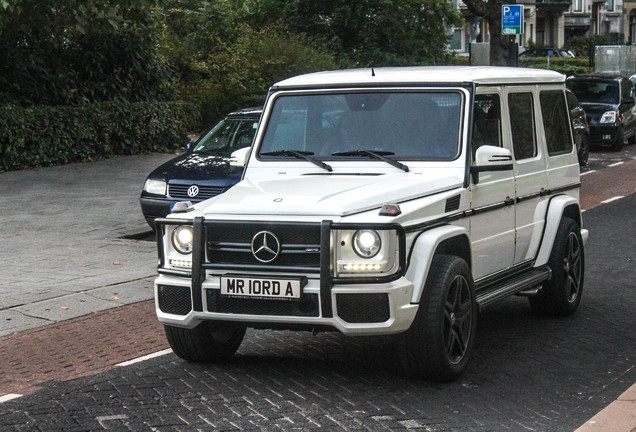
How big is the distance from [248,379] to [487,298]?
1664 millimetres

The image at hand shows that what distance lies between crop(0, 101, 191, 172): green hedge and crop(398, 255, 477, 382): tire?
15.5m

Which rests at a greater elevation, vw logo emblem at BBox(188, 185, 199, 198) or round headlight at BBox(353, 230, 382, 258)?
round headlight at BBox(353, 230, 382, 258)

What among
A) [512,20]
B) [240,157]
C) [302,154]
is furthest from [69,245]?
[512,20]

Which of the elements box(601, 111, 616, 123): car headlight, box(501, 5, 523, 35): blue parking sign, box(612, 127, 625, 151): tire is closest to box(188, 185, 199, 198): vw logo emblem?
→ box(501, 5, 523, 35): blue parking sign

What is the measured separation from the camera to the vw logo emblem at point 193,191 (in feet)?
43.2

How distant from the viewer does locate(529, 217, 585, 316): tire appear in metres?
8.55

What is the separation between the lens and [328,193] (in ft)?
21.9

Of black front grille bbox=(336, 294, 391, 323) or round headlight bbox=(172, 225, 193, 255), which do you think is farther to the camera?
round headlight bbox=(172, 225, 193, 255)

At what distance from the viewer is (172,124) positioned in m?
25.7

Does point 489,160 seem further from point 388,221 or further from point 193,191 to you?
point 193,191

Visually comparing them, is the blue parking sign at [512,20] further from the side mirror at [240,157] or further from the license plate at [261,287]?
the license plate at [261,287]

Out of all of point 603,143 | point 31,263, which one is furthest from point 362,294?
point 603,143

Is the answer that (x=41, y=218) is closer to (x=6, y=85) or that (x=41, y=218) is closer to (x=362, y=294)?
(x=6, y=85)

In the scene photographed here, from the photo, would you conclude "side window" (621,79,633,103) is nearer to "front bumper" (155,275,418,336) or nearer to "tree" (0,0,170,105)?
"tree" (0,0,170,105)
